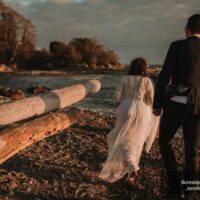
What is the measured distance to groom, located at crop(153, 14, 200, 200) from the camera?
19.9ft

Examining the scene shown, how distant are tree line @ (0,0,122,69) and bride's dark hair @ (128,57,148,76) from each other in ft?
171

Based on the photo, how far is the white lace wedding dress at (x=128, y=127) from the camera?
23.0ft

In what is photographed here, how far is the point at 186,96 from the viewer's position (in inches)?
239

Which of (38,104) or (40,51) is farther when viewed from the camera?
(40,51)

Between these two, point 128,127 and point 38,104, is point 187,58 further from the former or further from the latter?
point 38,104

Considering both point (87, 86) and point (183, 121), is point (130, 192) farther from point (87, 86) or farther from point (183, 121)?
point (87, 86)

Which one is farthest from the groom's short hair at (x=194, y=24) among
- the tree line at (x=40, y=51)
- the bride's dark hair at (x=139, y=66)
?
the tree line at (x=40, y=51)

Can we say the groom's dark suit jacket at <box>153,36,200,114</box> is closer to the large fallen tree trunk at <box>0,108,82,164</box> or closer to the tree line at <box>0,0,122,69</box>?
the large fallen tree trunk at <box>0,108,82,164</box>

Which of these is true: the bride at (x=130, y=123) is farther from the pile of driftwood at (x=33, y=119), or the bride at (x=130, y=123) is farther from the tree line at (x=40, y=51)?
the tree line at (x=40, y=51)

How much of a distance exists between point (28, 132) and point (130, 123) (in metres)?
1.71

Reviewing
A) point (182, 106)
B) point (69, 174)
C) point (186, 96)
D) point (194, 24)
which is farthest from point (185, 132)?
point (69, 174)

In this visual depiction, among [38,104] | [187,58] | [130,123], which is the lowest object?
[38,104]

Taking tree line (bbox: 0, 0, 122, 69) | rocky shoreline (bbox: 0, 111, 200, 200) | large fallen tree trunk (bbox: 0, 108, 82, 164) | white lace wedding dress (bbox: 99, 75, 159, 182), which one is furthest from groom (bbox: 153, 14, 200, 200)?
tree line (bbox: 0, 0, 122, 69)

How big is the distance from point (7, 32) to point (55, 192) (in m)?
55.6
